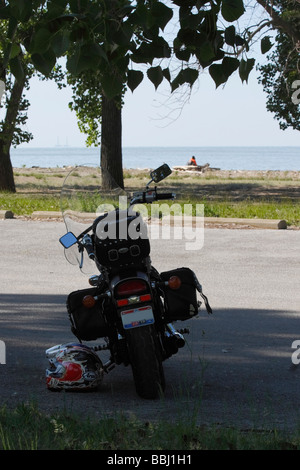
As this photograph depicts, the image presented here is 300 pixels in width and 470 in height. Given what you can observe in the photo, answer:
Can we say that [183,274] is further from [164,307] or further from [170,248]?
[170,248]

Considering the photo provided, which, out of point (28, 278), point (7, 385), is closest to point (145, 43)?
point (7, 385)

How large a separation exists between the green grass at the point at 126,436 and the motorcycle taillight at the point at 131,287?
92cm

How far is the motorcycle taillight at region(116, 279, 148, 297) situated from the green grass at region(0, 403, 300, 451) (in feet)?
3.01

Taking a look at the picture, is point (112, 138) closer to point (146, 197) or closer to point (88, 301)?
point (146, 197)

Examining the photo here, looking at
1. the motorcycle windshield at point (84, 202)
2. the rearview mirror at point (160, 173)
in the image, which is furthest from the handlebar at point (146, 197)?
the motorcycle windshield at point (84, 202)

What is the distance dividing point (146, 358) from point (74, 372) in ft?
2.04

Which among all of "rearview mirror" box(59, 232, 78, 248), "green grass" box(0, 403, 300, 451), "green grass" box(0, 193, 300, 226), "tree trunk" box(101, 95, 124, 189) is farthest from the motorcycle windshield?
"tree trunk" box(101, 95, 124, 189)

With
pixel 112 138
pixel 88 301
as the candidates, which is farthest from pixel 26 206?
pixel 88 301

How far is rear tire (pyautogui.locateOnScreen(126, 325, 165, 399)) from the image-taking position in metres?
5.00

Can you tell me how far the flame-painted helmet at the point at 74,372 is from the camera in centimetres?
537

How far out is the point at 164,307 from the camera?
213 inches

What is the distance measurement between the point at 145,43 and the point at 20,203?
13.6m

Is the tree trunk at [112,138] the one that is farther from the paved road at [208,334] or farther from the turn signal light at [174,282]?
the turn signal light at [174,282]

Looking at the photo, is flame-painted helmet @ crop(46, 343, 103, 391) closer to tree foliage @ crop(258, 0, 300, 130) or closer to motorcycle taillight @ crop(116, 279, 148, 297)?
motorcycle taillight @ crop(116, 279, 148, 297)
